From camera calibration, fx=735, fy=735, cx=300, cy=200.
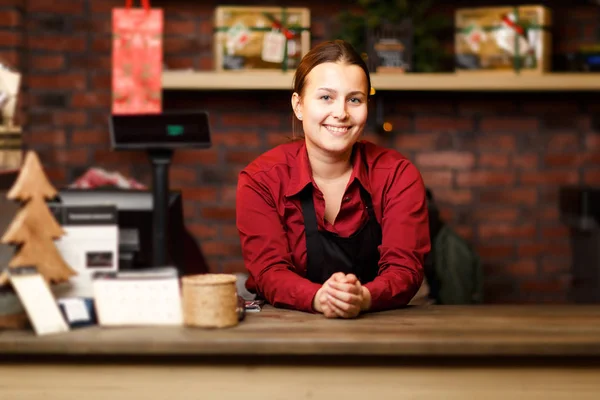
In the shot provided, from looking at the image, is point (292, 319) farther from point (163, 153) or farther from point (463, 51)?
point (463, 51)

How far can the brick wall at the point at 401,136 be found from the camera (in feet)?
10.2

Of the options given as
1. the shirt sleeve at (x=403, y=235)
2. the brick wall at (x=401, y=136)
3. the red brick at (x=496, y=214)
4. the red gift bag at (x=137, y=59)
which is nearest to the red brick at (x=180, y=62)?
the brick wall at (x=401, y=136)

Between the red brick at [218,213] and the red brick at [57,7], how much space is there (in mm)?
983

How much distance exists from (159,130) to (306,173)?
45 centimetres

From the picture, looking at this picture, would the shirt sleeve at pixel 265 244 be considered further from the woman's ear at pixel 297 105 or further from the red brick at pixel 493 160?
the red brick at pixel 493 160

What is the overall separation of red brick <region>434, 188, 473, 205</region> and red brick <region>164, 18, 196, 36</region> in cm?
126

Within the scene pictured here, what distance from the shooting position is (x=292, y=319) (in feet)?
4.41

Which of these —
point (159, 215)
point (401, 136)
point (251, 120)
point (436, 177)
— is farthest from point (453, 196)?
point (159, 215)

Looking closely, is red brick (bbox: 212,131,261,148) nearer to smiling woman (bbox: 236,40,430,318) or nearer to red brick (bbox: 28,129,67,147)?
red brick (bbox: 28,129,67,147)

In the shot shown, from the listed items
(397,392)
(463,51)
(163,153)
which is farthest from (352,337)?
(463,51)

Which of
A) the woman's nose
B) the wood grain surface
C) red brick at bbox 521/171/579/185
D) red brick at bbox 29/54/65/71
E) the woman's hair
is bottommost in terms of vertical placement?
the wood grain surface

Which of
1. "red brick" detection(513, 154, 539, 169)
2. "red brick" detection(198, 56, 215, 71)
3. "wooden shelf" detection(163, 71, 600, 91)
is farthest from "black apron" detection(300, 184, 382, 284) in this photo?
"red brick" detection(513, 154, 539, 169)

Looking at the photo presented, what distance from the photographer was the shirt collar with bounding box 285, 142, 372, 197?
1734 millimetres

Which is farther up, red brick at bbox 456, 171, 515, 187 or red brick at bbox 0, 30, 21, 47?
red brick at bbox 0, 30, 21, 47
